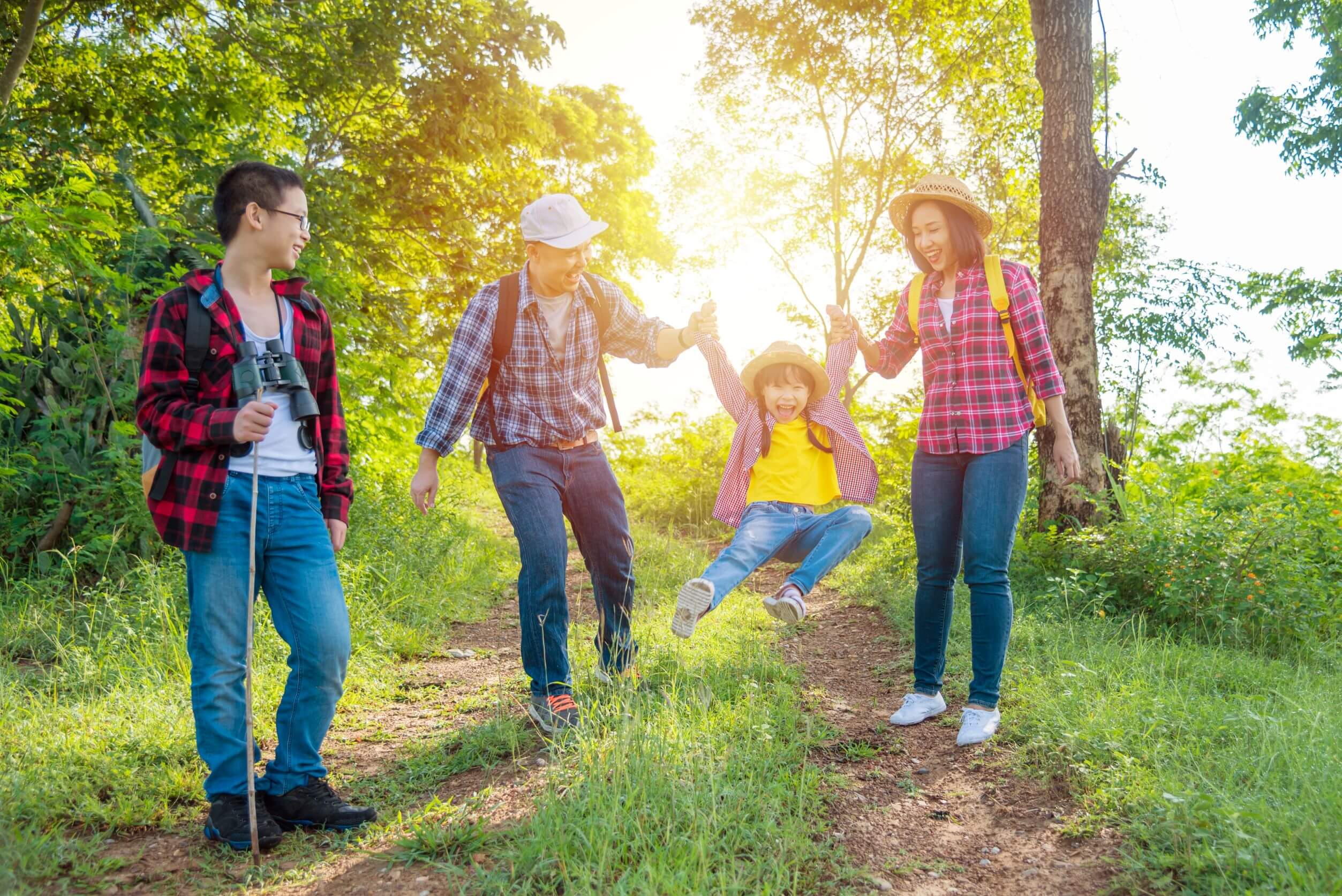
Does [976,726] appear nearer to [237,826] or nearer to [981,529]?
[981,529]

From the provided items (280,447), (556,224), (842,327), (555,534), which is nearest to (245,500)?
(280,447)

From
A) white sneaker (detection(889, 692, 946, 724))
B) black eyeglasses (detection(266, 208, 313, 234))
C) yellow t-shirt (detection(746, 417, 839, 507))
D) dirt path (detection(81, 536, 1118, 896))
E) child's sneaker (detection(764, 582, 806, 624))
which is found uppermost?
black eyeglasses (detection(266, 208, 313, 234))

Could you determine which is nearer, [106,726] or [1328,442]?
[106,726]

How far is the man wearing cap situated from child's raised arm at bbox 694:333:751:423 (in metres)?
0.62

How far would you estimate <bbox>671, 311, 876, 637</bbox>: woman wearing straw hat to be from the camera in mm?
3979

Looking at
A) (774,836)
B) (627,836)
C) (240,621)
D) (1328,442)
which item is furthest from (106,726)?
(1328,442)

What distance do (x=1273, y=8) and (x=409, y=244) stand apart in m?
18.3

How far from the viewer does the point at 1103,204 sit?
6.58 m

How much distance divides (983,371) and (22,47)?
33.7 feet

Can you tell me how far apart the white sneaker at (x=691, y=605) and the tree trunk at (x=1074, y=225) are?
4054 mm

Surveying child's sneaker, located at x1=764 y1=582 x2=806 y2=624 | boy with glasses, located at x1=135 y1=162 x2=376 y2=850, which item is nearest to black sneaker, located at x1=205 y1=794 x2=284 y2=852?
boy with glasses, located at x1=135 y1=162 x2=376 y2=850

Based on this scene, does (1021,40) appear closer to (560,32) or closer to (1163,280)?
(1163,280)

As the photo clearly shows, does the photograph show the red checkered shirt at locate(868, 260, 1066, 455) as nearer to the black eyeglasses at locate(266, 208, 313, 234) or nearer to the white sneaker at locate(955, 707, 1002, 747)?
the white sneaker at locate(955, 707, 1002, 747)

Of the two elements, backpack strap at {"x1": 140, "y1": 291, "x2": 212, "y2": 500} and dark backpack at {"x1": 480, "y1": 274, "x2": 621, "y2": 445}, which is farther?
dark backpack at {"x1": 480, "y1": 274, "x2": 621, "y2": 445}
